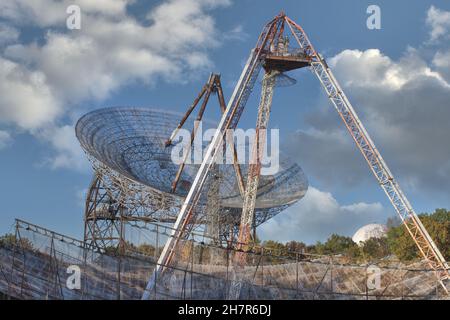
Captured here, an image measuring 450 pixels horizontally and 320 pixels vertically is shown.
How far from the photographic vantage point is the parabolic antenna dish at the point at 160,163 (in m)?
70.6

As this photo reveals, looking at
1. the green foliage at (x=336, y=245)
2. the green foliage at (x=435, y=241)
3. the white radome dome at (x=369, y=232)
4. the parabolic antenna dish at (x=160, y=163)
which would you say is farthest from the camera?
the white radome dome at (x=369, y=232)

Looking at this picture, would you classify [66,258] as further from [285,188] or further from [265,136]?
[285,188]

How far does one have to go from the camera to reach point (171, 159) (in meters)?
77.5

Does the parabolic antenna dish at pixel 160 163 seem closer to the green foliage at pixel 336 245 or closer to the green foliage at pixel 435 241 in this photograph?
the green foliage at pixel 435 241

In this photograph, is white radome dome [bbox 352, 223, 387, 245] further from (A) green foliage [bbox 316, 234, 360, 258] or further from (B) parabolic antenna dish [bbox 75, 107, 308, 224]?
(B) parabolic antenna dish [bbox 75, 107, 308, 224]

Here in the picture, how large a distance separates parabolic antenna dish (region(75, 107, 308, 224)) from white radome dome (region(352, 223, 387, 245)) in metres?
73.1

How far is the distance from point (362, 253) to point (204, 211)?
48.4 meters

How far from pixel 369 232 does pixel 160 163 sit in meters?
84.8

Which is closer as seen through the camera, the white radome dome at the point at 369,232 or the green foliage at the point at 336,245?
the green foliage at the point at 336,245

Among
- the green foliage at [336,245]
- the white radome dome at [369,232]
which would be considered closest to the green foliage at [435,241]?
the green foliage at [336,245]

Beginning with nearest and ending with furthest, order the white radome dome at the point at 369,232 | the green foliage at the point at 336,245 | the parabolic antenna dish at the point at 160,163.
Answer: the parabolic antenna dish at the point at 160,163 → the green foliage at the point at 336,245 → the white radome dome at the point at 369,232

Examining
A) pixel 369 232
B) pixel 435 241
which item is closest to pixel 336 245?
pixel 369 232

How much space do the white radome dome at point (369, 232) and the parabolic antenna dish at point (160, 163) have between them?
7311 centimetres
